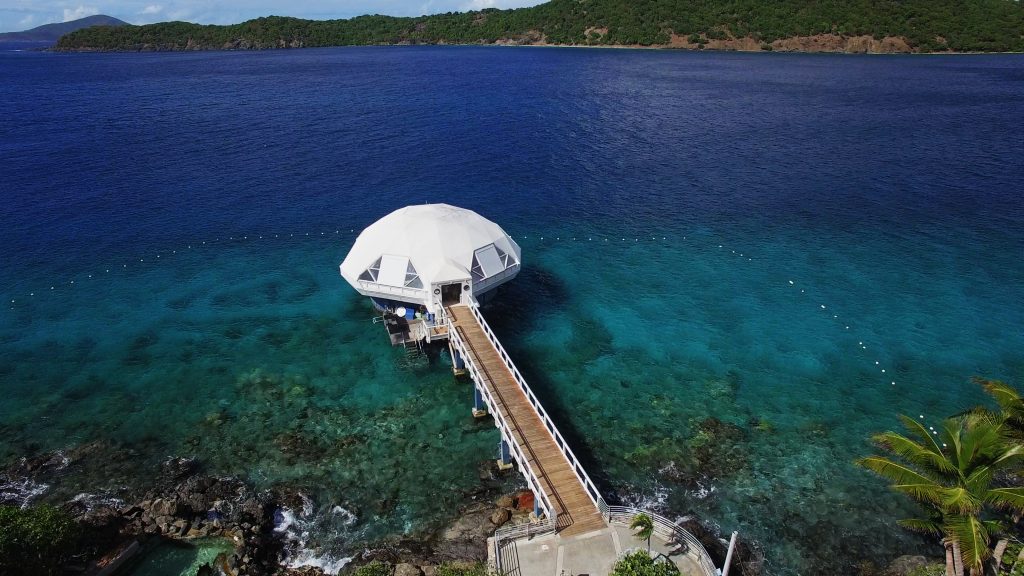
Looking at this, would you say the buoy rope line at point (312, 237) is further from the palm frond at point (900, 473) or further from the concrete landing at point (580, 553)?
the concrete landing at point (580, 553)

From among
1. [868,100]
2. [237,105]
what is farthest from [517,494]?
[868,100]

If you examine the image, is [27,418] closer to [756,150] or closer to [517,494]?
[517,494]

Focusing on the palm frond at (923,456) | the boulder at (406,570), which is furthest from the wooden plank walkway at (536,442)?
the palm frond at (923,456)

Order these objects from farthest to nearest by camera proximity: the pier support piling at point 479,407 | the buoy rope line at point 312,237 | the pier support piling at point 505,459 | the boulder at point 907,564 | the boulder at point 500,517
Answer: the buoy rope line at point 312,237 → the pier support piling at point 479,407 → the pier support piling at point 505,459 → the boulder at point 500,517 → the boulder at point 907,564

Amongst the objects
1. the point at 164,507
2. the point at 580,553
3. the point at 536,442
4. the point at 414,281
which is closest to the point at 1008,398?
the point at 580,553

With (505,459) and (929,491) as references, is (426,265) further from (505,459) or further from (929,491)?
(929,491)

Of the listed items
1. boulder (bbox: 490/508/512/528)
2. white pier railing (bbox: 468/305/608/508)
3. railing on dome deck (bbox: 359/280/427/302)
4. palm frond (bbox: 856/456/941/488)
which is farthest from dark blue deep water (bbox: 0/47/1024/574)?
palm frond (bbox: 856/456/941/488)

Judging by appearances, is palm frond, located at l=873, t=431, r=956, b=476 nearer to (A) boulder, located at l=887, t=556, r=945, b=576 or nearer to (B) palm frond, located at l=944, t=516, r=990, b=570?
(B) palm frond, located at l=944, t=516, r=990, b=570
